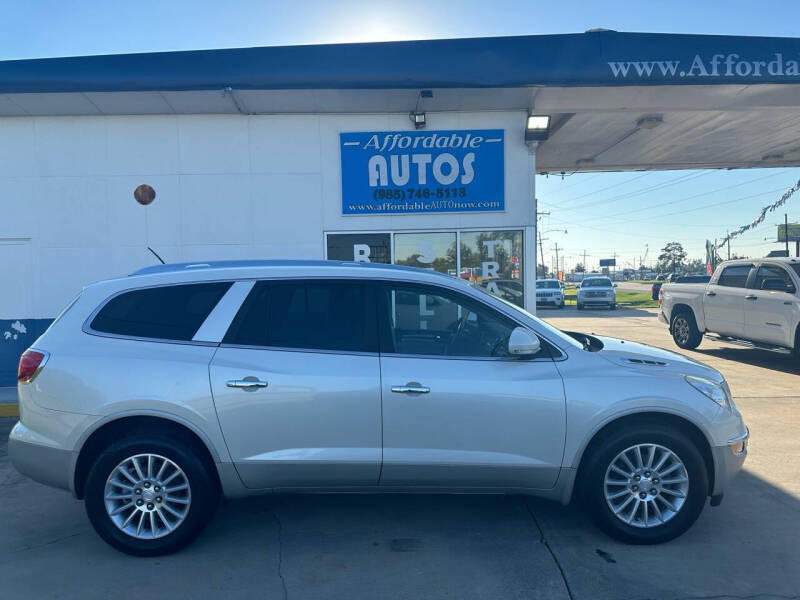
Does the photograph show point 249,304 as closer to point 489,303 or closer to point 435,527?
point 489,303

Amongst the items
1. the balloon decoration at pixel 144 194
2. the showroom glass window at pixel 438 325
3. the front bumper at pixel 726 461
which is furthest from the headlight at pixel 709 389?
the balloon decoration at pixel 144 194

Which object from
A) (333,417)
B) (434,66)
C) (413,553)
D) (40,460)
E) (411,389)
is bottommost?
(413,553)

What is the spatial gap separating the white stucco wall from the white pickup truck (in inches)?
174

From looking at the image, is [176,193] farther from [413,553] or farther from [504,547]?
[504,547]

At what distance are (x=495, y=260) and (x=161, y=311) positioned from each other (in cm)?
590

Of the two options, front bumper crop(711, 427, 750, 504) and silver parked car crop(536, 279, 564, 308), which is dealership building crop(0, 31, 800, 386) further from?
silver parked car crop(536, 279, 564, 308)

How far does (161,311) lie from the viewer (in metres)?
4.08

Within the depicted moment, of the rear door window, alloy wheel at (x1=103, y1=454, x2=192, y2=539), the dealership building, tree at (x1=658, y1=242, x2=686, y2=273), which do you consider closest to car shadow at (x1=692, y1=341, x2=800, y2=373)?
the dealership building

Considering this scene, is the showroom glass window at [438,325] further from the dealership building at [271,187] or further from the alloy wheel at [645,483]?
the dealership building at [271,187]

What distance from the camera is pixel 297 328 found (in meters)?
4.03

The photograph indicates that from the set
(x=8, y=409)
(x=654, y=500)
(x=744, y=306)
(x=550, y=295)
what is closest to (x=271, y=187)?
(x=8, y=409)

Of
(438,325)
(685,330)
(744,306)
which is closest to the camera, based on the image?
(438,325)

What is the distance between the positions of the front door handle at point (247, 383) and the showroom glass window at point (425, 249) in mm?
5367

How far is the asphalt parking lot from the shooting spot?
349 centimetres
